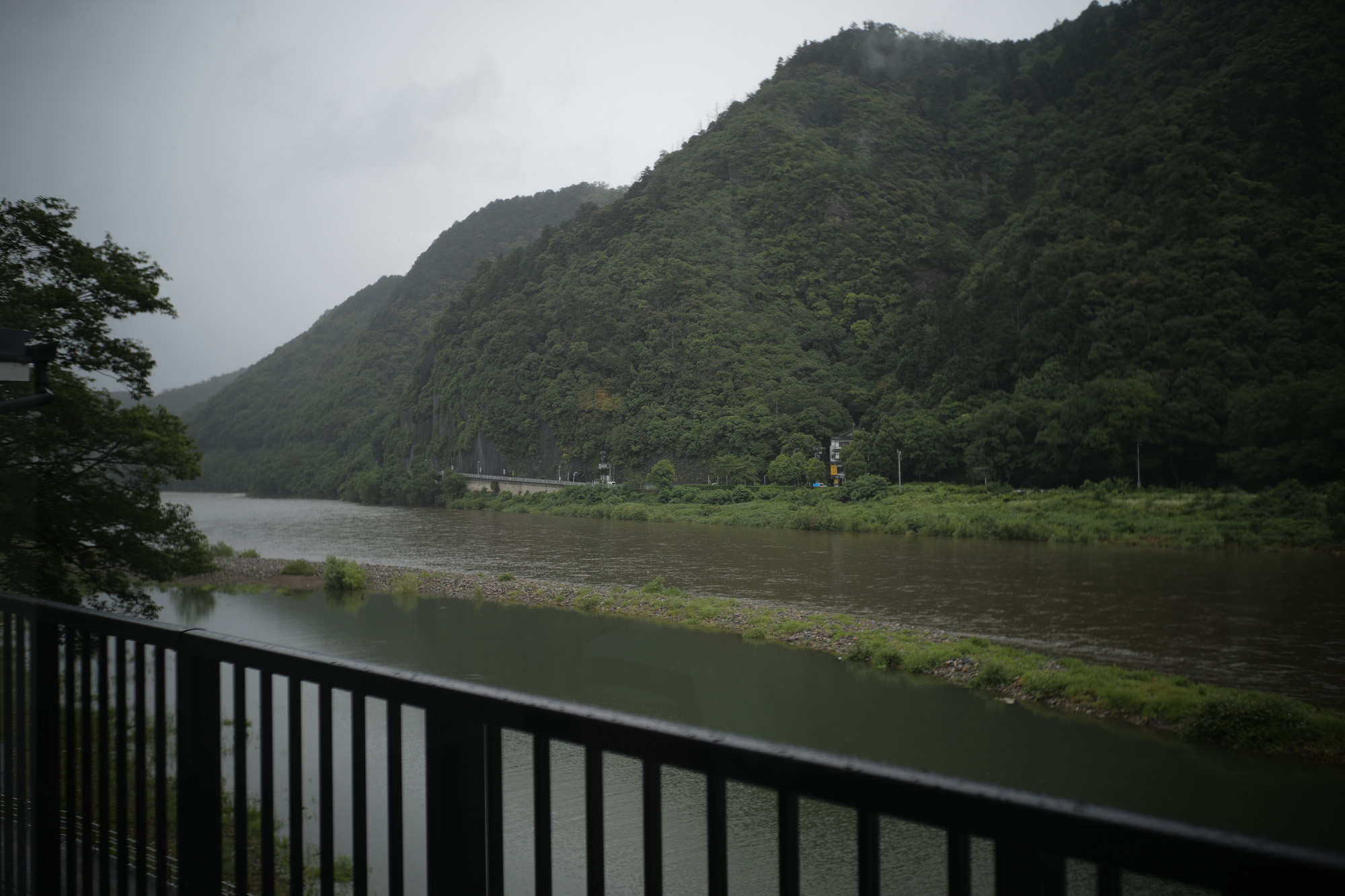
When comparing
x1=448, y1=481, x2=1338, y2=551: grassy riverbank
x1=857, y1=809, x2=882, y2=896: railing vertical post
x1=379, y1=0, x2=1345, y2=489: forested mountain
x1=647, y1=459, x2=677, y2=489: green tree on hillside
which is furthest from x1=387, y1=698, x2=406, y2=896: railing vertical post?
x1=647, y1=459, x2=677, y2=489: green tree on hillside

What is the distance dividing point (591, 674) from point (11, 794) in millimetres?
10587

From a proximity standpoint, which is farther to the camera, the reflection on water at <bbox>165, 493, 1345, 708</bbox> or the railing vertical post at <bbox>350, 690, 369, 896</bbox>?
the reflection on water at <bbox>165, 493, 1345, 708</bbox>

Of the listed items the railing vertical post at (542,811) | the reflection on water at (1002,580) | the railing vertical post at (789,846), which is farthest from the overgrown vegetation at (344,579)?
the railing vertical post at (789,846)

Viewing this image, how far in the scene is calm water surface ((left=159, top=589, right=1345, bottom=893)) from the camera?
6.15 m

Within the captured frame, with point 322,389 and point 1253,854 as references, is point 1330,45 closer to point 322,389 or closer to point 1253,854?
point 1253,854

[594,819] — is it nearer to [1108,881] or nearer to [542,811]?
[542,811]

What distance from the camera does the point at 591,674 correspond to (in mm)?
12219

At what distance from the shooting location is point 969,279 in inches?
2207

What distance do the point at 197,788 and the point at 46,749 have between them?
24.7 inches

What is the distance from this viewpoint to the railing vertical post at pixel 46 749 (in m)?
1.67

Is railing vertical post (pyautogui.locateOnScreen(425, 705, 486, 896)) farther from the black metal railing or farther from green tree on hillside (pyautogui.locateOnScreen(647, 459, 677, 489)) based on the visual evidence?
green tree on hillside (pyautogui.locateOnScreen(647, 459, 677, 489))

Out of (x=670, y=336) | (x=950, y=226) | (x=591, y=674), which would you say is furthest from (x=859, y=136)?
(x=591, y=674)

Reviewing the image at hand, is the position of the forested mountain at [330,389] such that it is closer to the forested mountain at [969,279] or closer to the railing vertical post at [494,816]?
the forested mountain at [969,279]

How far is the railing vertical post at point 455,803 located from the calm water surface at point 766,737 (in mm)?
335
